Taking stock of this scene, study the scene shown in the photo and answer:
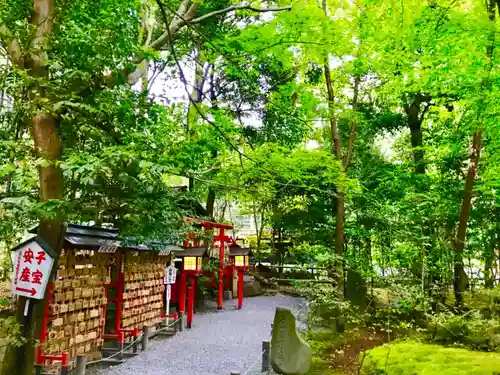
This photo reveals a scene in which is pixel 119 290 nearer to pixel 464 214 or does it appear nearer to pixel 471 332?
pixel 471 332

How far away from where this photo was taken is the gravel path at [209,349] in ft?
25.5

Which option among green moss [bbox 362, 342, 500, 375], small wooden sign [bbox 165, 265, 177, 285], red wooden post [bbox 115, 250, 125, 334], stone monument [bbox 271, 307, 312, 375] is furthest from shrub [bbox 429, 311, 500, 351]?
small wooden sign [bbox 165, 265, 177, 285]

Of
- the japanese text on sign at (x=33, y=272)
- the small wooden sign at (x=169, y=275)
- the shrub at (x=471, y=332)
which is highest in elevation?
the japanese text on sign at (x=33, y=272)

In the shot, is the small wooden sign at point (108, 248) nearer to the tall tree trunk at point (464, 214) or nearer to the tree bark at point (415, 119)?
the tall tree trunk at point (464, 214)

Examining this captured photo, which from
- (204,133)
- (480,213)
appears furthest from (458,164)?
(204,133)

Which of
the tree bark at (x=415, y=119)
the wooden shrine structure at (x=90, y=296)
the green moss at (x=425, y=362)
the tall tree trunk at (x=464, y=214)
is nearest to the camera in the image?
the green moss at (x=425, y=362)

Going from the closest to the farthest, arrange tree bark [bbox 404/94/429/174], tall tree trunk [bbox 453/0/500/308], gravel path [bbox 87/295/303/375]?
gravel path [bbox 87/295/303/375] → tall tree trunk [bbox 453/0/500/308] → tree bark [bbox 404/94/429/174]

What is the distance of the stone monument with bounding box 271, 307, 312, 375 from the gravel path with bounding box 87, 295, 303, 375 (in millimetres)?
1466

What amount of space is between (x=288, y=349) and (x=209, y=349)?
13.7 ft

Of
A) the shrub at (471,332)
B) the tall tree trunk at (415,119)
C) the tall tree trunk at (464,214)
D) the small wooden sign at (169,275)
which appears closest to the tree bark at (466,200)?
the tall tree trunk at (464,214)

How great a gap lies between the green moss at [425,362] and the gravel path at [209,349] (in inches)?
113

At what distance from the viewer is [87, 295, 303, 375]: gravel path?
7.76 metres

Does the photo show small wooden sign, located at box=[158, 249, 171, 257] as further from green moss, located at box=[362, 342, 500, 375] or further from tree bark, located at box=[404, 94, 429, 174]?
tree bark, located at box=[404, 94, 429, 174]

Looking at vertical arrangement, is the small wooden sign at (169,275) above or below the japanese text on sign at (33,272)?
below
